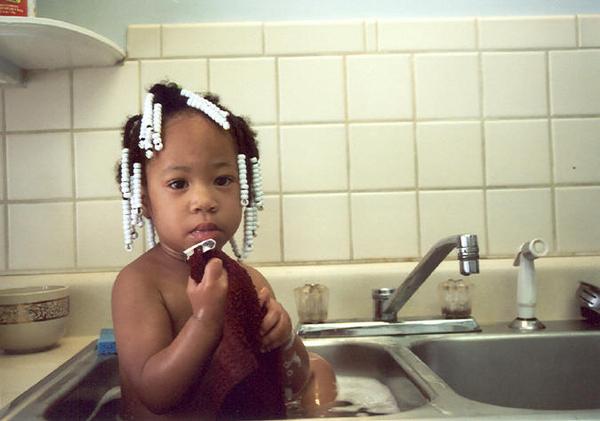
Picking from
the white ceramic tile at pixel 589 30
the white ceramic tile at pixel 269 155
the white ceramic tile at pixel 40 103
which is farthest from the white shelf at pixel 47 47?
the white ceramic tile at pixel 589 30

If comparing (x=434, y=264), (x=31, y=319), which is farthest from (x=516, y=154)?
(x=31, y=319)

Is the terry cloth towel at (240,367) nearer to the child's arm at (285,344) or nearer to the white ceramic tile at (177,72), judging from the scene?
the child's arm at (285,344)

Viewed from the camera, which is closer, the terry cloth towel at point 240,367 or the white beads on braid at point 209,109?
the terry cloth towel at point 240,367

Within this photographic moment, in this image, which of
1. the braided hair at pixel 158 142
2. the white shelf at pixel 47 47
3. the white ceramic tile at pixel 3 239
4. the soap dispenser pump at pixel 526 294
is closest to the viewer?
the braided hair at pixel 158 142

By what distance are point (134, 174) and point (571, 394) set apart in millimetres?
767

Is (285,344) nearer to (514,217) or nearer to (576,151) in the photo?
(514,217)

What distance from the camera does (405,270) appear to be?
1.04 meters

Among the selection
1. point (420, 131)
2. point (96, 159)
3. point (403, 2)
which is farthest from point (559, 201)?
point (96, 159)

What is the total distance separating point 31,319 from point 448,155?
2.55 feet

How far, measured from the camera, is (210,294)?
24.1 inches

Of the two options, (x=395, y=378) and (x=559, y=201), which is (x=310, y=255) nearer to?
(x=395, y=378)

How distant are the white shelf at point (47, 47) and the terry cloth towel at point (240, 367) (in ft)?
1.49

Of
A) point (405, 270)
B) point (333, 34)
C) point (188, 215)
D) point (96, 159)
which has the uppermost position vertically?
point (333, 34)

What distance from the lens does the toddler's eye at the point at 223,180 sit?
0.71 meters
